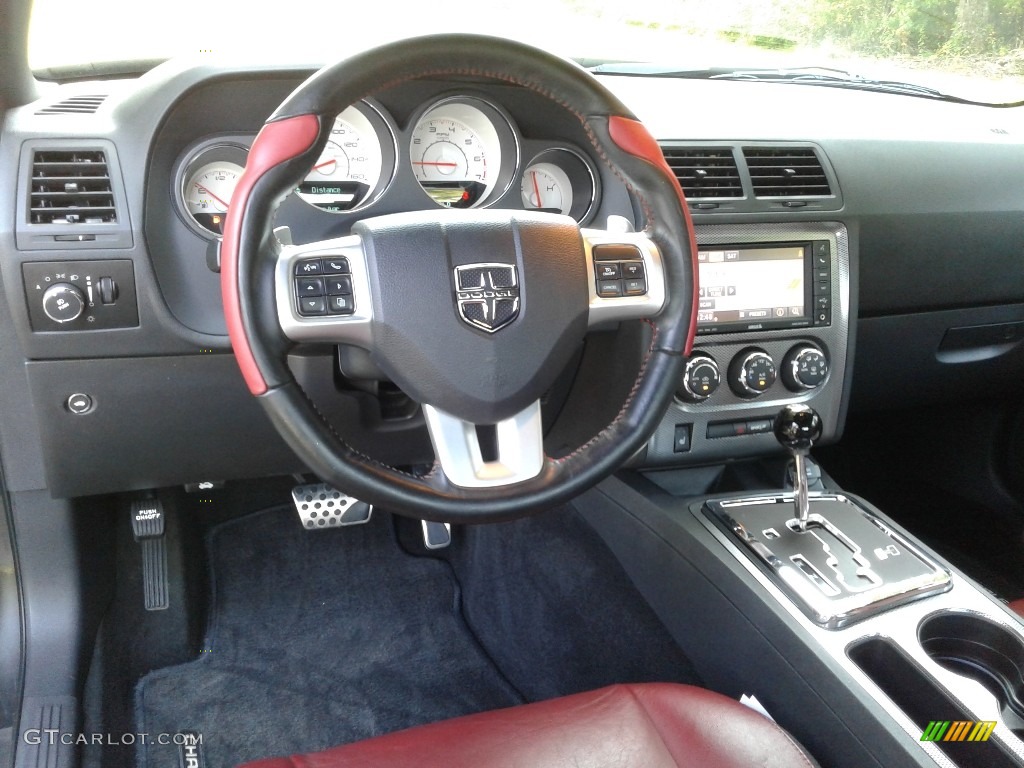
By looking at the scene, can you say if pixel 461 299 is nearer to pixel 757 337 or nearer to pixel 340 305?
pixel 340 305

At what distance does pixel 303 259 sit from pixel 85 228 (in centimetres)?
48

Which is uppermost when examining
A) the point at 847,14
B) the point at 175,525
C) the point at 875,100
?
the point at 847,14

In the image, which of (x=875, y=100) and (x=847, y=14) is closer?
(x=847, y=14)

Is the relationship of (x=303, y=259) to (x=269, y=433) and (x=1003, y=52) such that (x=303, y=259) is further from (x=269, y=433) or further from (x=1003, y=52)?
(x=1003, y=52)

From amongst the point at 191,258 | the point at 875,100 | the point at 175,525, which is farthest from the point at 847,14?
the point at 175,525

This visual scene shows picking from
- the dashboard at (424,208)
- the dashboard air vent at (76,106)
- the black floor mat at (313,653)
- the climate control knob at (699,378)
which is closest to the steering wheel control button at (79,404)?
the dashboard at (424,208)

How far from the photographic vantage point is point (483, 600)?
2.01 m

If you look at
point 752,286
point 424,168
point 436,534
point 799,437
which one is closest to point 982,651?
point 799,437

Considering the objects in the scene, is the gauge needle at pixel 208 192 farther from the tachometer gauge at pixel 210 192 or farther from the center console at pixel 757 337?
the center console at pixel 757 337

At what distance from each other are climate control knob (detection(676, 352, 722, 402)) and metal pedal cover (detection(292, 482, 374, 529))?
702 millimetres

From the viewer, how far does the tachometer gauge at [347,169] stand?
133cm

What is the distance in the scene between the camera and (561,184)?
60.4 inches

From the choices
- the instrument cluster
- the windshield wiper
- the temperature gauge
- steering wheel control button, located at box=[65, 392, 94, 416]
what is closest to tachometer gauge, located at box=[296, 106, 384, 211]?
the instrument cluster

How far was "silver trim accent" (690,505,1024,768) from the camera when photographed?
105 centimetres
